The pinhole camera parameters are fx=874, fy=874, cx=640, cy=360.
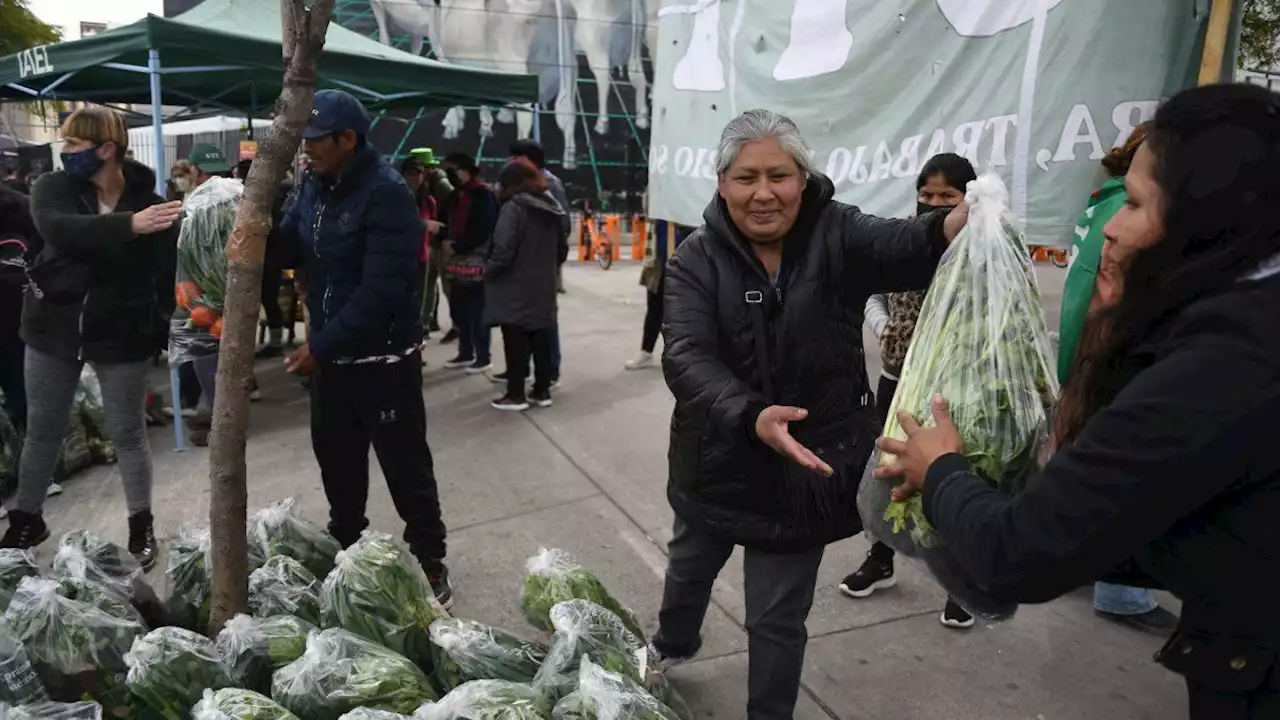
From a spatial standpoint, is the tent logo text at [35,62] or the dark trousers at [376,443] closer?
the dark trousers at [376,443]

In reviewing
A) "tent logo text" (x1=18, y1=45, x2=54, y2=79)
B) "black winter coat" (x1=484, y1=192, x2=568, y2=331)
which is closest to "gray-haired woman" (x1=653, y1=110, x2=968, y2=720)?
"black winter coat" (x1=484, y1=192, x2=568, y2=331)

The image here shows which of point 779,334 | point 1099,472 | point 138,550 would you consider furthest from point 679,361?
point 138,550

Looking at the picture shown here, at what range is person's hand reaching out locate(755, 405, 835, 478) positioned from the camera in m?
1.72

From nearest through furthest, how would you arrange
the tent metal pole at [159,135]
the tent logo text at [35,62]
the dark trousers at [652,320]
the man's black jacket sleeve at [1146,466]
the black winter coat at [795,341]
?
the man's black jacket sleeve at [1146,466] < the black winter coat at [795,341] < the tent metal pole at [159,135] < the tent logo text at [35,62] < the dark trousers at [652,320]

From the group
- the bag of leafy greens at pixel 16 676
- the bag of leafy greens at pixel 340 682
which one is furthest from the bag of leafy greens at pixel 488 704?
the bag of leafy greens at pixel 16 676

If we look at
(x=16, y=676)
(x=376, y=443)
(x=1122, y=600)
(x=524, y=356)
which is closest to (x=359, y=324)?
(x=376, y=443)

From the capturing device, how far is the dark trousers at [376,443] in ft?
10.4

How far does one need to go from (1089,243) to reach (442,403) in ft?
15.3

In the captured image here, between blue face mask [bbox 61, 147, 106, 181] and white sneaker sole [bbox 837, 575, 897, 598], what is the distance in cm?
335

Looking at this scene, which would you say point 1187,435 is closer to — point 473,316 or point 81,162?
point 81,162

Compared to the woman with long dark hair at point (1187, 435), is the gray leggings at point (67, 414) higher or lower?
lower

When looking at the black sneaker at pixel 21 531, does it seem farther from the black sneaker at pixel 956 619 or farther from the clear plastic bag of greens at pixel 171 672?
the black sneaker at pixel 956 619

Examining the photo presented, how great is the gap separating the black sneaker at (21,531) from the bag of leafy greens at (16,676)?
1.90 metres

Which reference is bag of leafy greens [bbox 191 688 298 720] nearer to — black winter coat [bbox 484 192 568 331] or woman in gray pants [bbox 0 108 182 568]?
woman in gray pants [bbox 0 108 182 568]
